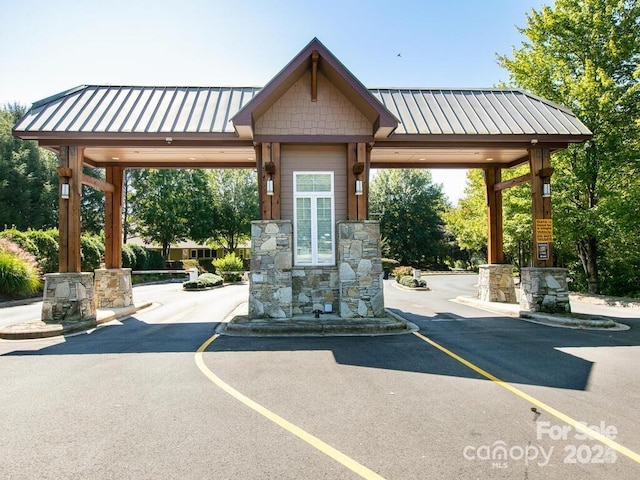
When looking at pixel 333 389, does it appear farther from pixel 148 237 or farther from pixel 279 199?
pixel 148 237

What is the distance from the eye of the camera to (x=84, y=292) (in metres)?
9.88

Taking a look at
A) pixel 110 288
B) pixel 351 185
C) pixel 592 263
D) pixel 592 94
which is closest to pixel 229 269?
pixel 110 288

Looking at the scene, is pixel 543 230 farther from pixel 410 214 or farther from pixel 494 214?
pixel 410 214

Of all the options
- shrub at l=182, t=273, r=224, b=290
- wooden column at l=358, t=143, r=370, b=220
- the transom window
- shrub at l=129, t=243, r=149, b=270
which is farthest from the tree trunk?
shrub at l=129, t=243, r=149, b=270

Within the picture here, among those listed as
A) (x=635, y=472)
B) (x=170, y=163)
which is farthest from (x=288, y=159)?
(x=635, y=472)

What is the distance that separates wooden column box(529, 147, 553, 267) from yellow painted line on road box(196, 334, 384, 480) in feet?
29.6

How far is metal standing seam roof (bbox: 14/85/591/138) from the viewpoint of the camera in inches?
392

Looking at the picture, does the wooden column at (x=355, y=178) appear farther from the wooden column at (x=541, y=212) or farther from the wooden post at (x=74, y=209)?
the wooden post at (x=74, y=209)

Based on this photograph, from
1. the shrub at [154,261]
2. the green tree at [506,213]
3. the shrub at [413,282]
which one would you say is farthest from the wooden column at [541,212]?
the shrub at [154,261]

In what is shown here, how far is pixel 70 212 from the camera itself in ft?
32.6

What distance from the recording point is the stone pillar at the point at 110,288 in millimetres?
12391

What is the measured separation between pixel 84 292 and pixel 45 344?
2209mm

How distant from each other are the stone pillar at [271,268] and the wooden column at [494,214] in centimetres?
787

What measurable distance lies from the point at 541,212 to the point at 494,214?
9.62ft
